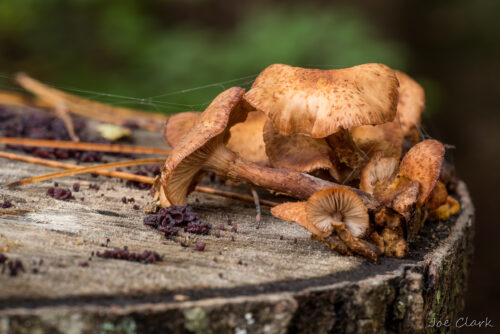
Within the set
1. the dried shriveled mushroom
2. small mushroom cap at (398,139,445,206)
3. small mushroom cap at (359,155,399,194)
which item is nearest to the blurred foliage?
small mushroom cap at (359,155,399,194)

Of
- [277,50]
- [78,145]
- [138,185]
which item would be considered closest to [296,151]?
[138,185]

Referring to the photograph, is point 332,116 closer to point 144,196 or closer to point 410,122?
point 410,122

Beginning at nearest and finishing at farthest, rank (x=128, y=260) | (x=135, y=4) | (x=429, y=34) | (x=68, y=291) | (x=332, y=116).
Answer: (x=68, y=291) → (x=128, y=260) → (x=332, y=116) → (x=135, y=4) → (x=429, y=34)

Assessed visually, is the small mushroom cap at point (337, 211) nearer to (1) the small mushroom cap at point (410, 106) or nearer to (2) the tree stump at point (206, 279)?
(2) the tree stump at point (206, 279)

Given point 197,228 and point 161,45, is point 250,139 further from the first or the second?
point 161,45

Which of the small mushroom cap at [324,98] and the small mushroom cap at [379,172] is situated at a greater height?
the small mushroom cap at [324,98]

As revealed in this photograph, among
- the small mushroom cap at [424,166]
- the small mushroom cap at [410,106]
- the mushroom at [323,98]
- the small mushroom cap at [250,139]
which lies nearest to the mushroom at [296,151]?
the small mushroom cap at [250,139]

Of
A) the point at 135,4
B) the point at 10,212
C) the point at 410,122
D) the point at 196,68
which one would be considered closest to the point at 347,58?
the point at 196,68
